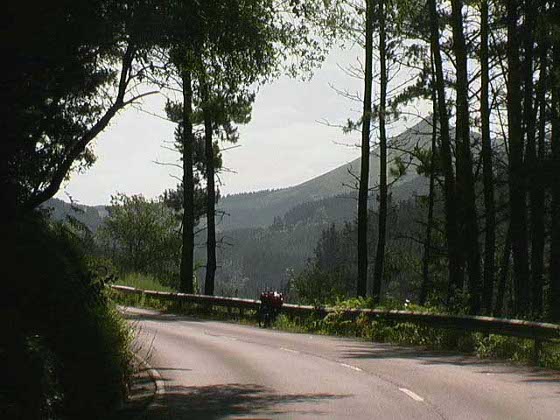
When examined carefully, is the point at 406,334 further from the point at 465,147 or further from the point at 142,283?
the point at 142,283

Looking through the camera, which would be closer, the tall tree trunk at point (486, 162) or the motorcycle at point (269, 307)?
the tall tree trunk at point (486, 162)

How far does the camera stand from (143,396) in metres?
14.0

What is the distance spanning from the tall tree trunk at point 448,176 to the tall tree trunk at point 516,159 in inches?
75.5

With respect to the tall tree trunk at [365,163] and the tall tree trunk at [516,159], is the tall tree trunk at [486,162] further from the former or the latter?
the tall tree trunk at [365,163]

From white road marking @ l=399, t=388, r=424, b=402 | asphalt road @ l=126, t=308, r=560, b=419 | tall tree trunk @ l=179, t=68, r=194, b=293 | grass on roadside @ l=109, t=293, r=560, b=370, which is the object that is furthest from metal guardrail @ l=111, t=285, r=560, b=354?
tall tree trunk @ l=179, t=68, r=194, b=293

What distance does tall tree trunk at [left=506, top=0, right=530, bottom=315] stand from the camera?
29.5 metres

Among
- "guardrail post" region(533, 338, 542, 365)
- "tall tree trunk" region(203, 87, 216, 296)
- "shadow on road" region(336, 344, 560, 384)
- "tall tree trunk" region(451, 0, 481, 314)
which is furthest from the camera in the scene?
"tall tree trunk" region(203, 87, 216, 296)

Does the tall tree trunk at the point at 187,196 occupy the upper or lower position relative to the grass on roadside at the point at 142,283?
upper

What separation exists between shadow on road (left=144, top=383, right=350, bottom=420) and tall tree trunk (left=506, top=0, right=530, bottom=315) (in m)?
15.9

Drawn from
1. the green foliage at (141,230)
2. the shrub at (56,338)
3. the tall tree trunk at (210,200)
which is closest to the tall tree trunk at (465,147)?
the tall tree trunk at (210,200)

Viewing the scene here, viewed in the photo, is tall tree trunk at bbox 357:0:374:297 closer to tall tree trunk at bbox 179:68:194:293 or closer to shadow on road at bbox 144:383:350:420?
tall tree trunk at bbox 179:68:194:293

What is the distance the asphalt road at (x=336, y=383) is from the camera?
1250 centimetres

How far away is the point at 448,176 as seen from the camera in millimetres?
33844

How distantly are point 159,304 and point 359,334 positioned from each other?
15.7 meters
